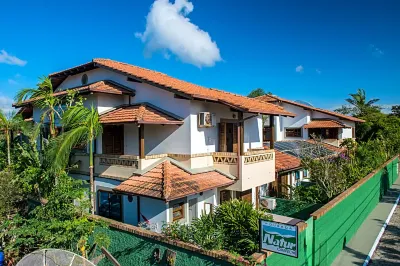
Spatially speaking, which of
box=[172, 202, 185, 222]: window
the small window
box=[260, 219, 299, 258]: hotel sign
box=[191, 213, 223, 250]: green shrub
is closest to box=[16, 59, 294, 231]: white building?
box=[172, 202, 185, 222]: window

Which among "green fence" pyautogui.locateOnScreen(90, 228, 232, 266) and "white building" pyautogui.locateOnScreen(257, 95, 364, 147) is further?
"white building" pyautogui.locateOnScreen(257, 95, 364, 147)

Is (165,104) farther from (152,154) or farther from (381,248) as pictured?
(381,248)

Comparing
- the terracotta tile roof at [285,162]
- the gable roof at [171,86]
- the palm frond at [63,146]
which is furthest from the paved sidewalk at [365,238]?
the palm frond at [63,146]

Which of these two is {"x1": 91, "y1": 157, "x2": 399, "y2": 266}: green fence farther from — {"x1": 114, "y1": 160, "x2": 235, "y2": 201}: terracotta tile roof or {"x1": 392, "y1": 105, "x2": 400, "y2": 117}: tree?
{"x1": 392, "y1": 105, "x2": 400, "y2": 117}: tree

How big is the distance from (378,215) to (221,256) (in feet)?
41.7

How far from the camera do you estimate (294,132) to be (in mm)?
30859

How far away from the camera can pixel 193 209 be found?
11.9 m

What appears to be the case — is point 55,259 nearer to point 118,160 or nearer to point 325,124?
point 118,160

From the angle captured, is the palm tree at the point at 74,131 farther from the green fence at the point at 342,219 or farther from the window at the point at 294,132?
the window at the point at 294,132

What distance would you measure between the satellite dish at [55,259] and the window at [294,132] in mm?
27233

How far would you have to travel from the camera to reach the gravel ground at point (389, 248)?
990cm

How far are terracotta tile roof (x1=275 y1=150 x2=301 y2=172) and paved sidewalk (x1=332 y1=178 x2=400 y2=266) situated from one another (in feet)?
14.6

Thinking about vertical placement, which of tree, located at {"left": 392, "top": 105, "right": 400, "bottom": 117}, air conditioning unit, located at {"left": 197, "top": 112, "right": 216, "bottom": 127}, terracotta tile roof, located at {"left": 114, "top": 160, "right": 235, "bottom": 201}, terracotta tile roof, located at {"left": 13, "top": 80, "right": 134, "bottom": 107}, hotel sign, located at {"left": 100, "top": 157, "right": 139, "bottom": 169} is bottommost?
terracotta tile roof, located at {"left": 114, "top": 160, "right": 235, "bottom": 201}

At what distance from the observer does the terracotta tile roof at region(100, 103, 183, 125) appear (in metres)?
11.2
